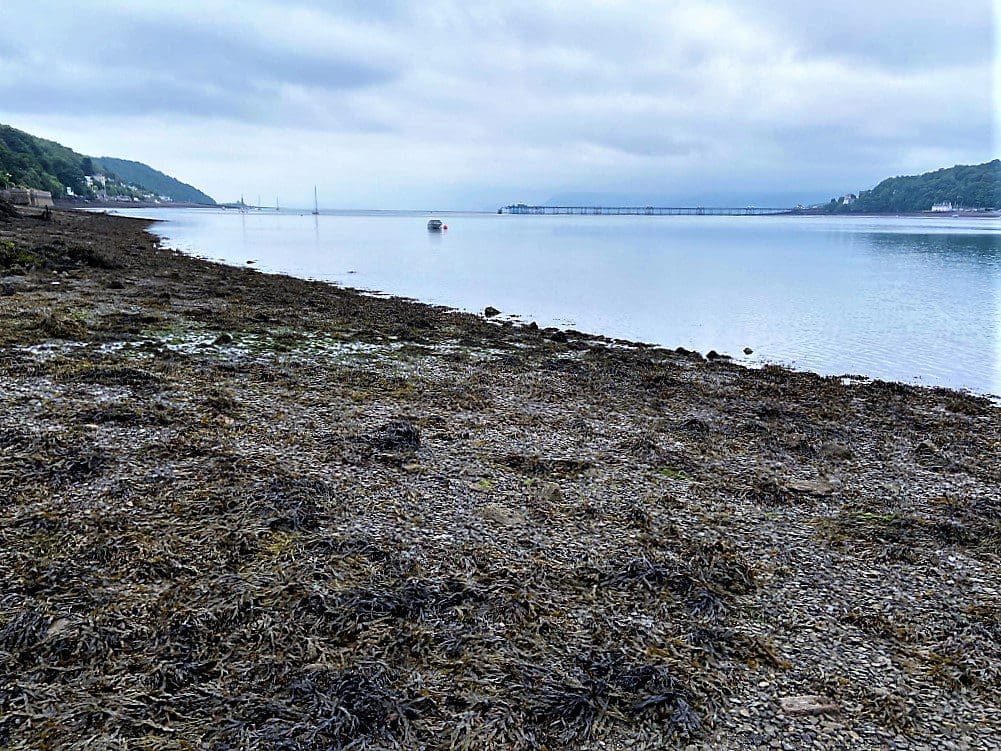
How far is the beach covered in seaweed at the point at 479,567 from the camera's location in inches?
136

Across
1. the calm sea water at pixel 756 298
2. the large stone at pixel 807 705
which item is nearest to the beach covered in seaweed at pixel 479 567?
the large stone at pixel 807 705

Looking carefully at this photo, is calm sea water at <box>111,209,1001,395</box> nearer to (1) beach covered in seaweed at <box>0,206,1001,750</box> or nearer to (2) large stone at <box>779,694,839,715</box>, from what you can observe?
(1) beach covered in seaweed at <box>0,206,1001,750</box>

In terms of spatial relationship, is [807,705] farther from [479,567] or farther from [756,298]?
[756,298]

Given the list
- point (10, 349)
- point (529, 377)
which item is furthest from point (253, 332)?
point (529, 377)

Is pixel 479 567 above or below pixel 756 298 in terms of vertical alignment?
above

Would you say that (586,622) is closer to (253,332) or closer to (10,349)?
(10,349)

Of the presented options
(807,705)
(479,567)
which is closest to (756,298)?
(479,567)

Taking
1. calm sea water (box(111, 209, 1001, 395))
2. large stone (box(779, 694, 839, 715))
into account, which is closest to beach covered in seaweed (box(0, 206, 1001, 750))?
large stone (box(779, 694, 839, 715))

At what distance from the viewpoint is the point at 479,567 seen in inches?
192

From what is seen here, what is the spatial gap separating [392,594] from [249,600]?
908mm

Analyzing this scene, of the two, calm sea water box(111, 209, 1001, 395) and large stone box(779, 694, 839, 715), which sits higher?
large stone box(779, 694, 839, 715)

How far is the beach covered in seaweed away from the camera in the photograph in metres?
3.45

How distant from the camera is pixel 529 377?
1151 centimetres

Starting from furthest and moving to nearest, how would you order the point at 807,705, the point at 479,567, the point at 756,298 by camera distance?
1. the point at 756,298
2. the point at 479,567
3. the point at 807,705
